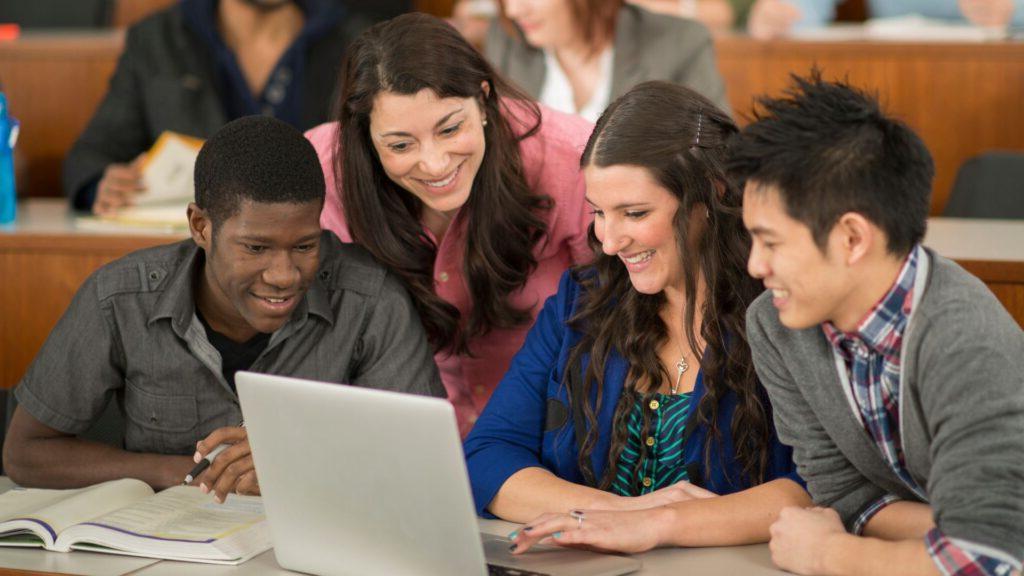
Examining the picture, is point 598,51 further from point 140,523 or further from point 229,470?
point 140,523

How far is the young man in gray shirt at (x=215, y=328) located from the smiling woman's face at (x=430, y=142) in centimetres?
15

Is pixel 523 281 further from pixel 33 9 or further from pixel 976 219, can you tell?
pixel 33 9

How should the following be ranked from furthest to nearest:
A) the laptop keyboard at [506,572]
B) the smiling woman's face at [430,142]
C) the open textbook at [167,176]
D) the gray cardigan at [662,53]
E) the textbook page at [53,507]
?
the gray cardigan at [662,53], the open textbook at [167,176], the smiling woman's face at [430,142], the textbook page at [53,507], the laptop keyboard at [506,572]

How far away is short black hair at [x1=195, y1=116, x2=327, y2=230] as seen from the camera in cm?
169

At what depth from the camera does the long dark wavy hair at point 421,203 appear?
191 centimetres

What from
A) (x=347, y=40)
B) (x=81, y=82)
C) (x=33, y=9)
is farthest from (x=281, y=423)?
(x=33, y=9)

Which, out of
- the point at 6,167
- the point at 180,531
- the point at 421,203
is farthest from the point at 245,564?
the point at 6,167

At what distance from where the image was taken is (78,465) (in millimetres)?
1772

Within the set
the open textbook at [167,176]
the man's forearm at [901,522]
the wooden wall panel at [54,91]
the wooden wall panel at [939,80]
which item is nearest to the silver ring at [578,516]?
the man's forearm at [901,522]

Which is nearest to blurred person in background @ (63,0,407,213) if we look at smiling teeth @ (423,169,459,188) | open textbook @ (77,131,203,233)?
open textbook @ (77,131,203,233)

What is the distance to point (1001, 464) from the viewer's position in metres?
1.24

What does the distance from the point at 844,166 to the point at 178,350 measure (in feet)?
3.13

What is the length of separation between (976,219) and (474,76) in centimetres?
129

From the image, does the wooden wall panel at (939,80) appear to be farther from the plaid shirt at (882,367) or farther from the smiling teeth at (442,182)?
the plaid shirt at (882,367)
